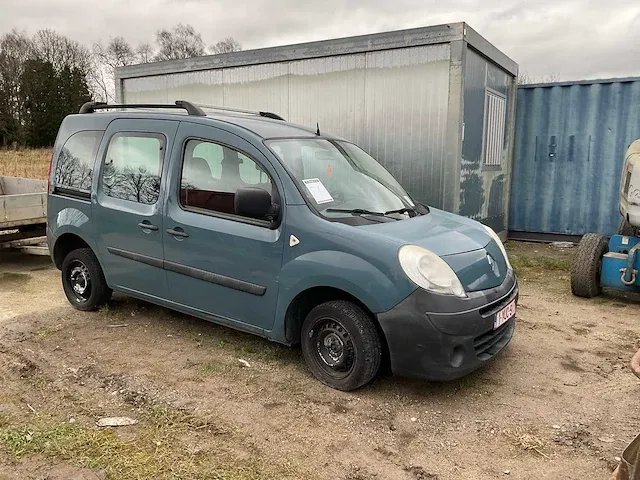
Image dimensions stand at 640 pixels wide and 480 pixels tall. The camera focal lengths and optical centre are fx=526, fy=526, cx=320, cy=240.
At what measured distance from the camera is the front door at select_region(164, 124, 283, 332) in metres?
3.79

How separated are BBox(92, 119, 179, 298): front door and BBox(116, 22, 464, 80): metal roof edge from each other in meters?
3.51

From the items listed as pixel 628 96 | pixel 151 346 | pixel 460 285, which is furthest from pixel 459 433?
pixel 628 96

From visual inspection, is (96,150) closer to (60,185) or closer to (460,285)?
(60,185)

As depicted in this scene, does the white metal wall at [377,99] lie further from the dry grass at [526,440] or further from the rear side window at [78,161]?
the dry grass at [526,440]

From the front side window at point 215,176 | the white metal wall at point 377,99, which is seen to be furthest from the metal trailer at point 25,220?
the front side window at point 215,176

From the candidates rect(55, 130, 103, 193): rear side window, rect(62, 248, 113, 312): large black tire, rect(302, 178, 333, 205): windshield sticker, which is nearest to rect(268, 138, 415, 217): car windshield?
rect(302, 178, 333, 205): windshield sticker

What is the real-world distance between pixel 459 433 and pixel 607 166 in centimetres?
689

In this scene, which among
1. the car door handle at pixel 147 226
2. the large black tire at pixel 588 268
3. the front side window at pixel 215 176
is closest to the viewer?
the front side window at pixel 215 176

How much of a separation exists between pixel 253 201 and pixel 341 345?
1.15 m

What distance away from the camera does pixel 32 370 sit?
3949 millimetres

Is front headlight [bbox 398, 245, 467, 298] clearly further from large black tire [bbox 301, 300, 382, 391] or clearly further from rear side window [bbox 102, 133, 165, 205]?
rear side window [bbox 102, 133, 165, 205]

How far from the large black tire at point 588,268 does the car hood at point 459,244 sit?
7.77 feet

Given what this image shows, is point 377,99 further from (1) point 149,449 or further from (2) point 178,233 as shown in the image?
(1) point 149,449

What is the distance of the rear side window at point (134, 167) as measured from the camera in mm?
4359
